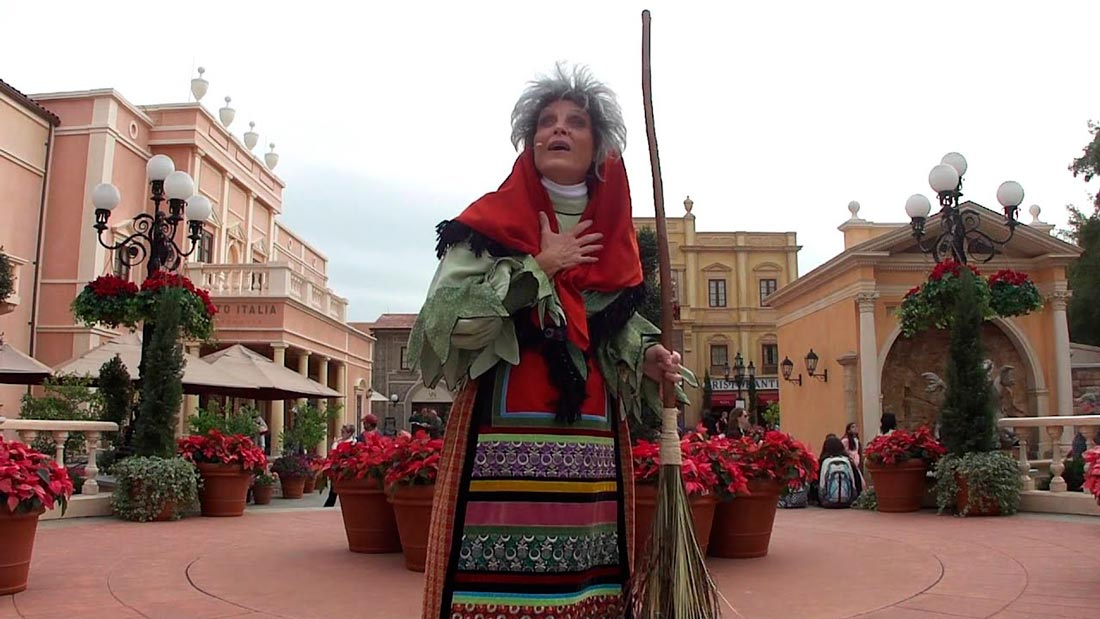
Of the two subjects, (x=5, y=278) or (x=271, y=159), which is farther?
(x=271, y=159)

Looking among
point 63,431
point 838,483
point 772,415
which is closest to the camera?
point 63,431

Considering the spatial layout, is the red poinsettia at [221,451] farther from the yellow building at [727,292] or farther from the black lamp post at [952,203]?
the yellow building at [727,292]

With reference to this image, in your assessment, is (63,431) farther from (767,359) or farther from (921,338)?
(767,359)

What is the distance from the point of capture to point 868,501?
9.23 metres

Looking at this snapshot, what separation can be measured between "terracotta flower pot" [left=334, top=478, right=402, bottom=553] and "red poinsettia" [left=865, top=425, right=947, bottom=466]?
5387mm

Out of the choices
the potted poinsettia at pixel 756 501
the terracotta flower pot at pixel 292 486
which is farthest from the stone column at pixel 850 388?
the potted poinsettia at pixel 756 501

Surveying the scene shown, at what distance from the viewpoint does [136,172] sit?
72.0 ft

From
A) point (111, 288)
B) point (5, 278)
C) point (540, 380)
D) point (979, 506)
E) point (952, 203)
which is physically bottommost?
point (979, 506)

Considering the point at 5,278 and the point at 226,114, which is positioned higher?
the point at 226,114

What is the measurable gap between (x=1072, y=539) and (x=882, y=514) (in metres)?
2.55

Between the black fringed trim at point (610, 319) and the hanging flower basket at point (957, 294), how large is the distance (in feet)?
25.7

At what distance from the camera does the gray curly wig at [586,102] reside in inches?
99.3

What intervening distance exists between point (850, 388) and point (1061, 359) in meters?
3.67

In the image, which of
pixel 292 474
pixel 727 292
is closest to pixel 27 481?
pixel 292 474
